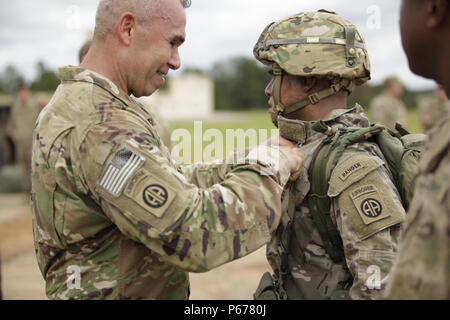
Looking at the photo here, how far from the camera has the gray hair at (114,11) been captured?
267 cm

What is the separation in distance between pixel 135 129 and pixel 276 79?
1.05m

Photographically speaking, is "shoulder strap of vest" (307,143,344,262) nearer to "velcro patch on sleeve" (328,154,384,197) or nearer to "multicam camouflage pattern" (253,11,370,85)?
"velcro patch on sleeve" (328,154,384,197)

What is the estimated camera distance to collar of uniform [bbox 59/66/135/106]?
8.55 ft

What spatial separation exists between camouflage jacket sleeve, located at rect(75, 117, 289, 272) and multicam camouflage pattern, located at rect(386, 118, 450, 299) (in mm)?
748

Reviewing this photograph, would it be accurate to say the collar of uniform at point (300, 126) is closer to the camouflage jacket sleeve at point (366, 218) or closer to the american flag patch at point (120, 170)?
the camouflage jacket sleeve at point (366, 218)

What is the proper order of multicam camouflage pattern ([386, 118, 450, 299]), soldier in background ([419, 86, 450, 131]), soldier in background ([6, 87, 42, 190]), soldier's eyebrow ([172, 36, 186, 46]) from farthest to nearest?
soldier in background ([6, 87, 42, 190])
soldier in background ([419, 86, 450, 131])
soldier's eyebrow ([172, 36, 186, 46])
multicam camouflage pattern ([386, 118, 450, 299])

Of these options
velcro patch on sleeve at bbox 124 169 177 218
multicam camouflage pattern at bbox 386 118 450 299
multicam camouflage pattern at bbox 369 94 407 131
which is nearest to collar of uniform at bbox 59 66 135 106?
velcro patch on sleeve at bbox 124 169 177 218

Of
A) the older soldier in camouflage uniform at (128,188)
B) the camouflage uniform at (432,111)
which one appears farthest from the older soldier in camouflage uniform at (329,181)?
the camouflage uniform at (432,111)

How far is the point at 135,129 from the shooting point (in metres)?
2.41

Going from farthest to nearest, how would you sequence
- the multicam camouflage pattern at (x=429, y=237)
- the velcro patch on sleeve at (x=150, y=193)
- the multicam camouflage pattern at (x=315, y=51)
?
the multicam camouflage pattern at (x=315, y=51)
the velcro patch on sleeve at (x=150, y=193)
the multicam camouflage pattern at (x=429, y=237)

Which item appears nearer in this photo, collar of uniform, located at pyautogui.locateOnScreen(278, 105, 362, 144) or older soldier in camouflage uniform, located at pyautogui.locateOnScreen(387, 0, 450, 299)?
older soldier in camouflage uniform, located at pyautogui.locateOnScreen(387, 0, 450, 299)

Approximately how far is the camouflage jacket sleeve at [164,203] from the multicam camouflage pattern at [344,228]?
0.46m

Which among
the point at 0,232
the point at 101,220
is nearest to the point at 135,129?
the point at 101,220

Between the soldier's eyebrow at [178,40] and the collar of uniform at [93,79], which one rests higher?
the soldier's eyebrow at [178,40]
